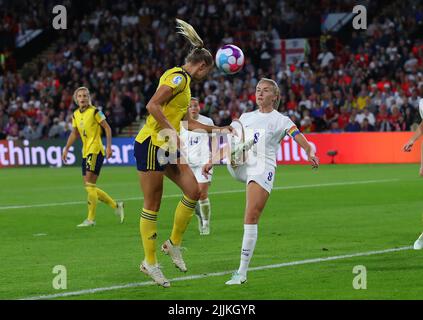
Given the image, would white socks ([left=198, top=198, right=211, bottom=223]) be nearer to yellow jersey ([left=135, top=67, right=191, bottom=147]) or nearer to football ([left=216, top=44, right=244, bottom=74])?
football ([left=216, top=44, right=244, bottom=74])

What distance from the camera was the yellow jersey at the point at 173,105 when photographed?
10.1 m

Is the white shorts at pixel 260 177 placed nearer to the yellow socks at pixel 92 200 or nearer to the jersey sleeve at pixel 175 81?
the jersey sleeve at pixel 175 81

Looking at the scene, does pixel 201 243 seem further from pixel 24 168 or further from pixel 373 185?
pixel 24 168

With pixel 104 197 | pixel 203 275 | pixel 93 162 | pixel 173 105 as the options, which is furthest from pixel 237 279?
pixel 93 162

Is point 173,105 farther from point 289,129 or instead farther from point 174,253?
point 174,253

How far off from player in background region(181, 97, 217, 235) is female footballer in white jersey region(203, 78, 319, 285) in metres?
4.75

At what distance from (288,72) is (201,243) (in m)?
26.1

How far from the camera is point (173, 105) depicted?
1026 centimetres

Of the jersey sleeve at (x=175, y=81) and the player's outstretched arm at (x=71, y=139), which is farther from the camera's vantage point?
the player's outstretched arm at (x=71, y=139)

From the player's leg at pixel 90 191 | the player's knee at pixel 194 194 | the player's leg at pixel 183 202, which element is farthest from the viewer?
the player's leg at pixel 90 191

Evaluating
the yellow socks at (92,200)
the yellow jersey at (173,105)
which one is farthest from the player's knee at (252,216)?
the yellow socks at (92,200)

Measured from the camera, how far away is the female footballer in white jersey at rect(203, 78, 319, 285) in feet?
33.4

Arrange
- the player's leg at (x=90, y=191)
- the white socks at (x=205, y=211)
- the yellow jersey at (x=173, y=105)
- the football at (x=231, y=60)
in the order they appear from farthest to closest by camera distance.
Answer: the player's leg at (x=90, y=191)
the white socks at (x=205, y=211)
the football at (x=231, y=60)
the yellow jersey at (x=173, y=105)

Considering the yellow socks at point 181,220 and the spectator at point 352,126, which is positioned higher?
the spectator at point 352,126
